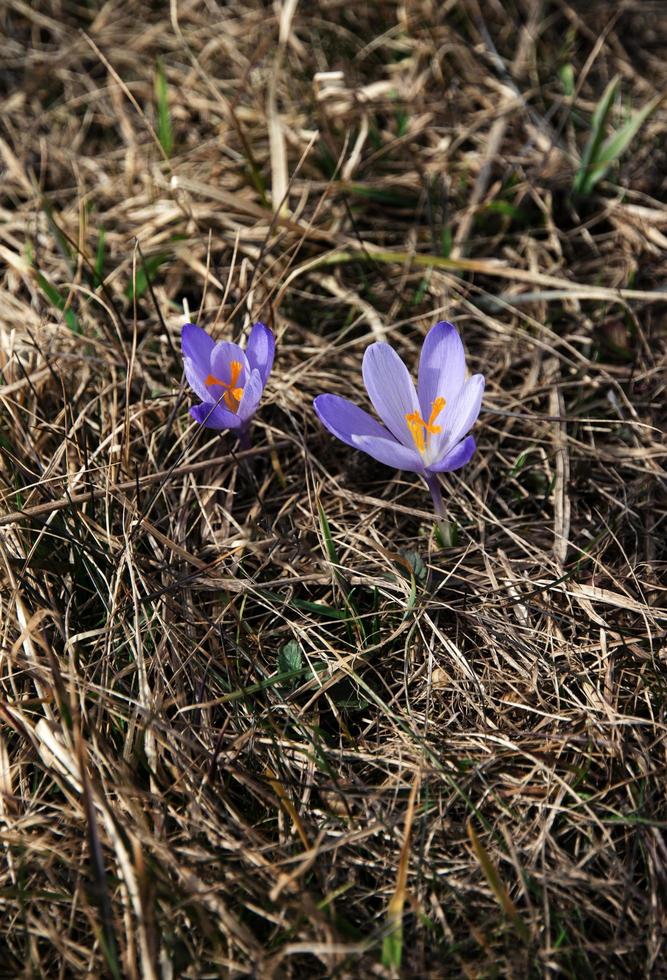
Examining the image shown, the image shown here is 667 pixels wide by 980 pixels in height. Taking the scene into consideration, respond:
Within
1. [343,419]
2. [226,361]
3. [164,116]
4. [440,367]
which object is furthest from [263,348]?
[164,116]

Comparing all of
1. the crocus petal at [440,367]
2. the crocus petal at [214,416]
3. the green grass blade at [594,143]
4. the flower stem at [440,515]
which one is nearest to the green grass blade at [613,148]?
the green grass blade at [594,143]

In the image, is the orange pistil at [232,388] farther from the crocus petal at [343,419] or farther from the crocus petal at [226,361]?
the crocus petal at [343,419]

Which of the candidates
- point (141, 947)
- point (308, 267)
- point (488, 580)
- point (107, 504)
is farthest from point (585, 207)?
point (141, 947)

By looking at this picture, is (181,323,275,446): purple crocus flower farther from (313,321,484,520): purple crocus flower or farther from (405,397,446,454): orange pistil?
(405,397,446,454): orange pistil

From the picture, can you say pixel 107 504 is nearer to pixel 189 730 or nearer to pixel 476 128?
pixel 189 730

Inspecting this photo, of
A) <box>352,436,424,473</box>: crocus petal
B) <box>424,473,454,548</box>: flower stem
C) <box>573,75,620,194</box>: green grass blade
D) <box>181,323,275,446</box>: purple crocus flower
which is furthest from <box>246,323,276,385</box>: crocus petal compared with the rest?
<box>573,75,620,194</box>: green grass blade

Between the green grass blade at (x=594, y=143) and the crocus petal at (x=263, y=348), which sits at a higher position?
the green grass blade at (x=594, y=143)

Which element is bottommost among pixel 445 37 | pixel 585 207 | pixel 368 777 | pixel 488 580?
pixel 368 777
